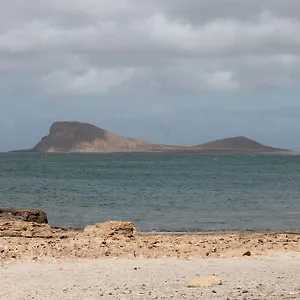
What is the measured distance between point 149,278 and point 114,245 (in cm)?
469

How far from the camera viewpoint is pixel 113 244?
55.5 feet

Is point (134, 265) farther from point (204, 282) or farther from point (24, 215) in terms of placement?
point (24, 215)

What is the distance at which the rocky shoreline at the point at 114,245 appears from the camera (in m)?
15.9

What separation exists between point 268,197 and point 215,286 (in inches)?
1486

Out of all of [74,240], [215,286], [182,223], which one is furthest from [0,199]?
[215,286]

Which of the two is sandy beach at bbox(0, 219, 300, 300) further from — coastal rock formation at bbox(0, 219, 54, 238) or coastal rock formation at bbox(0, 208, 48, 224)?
coastal rock formation at bbox(0, 208, 48, 224)

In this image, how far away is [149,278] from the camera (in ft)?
40.1

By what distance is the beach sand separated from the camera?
412 inches

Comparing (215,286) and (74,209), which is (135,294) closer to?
(215,286)

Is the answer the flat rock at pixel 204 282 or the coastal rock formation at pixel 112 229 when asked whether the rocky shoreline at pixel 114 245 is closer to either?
the coastal rock formation at pixel 112 229

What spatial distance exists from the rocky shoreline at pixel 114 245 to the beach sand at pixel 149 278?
885mm

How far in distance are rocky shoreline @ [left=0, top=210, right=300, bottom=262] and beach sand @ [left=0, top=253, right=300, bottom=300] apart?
2.90 feet

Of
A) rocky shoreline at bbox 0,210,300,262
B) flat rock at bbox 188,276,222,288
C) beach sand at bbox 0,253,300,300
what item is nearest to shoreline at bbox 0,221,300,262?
rocky shoreline at bbox 0,210,300,262

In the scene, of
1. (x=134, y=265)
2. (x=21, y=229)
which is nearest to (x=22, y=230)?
(x=21, y=229)
